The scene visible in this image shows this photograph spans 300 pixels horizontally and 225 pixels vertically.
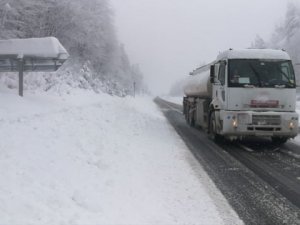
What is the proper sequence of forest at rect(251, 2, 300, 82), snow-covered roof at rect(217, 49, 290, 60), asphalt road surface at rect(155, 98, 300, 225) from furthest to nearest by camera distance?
forest at rect(251, 2, 300, 82) → snow-covered roof at rect(217, 49, 290, 60) → asphalt road surface at rect(155, 98, 300, 225)

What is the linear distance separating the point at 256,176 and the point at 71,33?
38738 mm

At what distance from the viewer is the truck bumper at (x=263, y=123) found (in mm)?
14867

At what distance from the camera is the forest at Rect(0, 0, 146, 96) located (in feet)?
84.8

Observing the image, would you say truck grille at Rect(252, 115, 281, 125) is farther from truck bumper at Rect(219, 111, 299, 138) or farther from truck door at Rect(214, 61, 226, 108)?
truck door at Rect(214, 61, 226, 108)

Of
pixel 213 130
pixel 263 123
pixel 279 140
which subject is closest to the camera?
pixel 263 123

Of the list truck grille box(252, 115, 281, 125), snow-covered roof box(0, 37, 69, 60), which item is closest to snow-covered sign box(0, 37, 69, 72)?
snow-covered roof box(0, 37, 69, 60)

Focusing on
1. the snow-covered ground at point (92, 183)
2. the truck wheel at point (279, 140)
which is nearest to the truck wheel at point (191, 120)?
the truck wheel at point (279, 140)

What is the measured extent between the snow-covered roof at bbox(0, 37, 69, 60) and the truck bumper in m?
9.53

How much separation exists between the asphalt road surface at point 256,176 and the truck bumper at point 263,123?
22.3 inches

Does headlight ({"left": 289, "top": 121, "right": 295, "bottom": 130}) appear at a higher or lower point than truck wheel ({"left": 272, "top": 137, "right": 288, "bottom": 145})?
higher

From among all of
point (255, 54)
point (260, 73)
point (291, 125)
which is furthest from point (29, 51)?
point (291, 125)

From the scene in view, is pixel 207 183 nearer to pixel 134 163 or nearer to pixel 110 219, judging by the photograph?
pixel 134 163

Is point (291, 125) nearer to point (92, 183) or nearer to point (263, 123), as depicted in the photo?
point (263, 123)

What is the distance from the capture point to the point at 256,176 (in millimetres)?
10219
